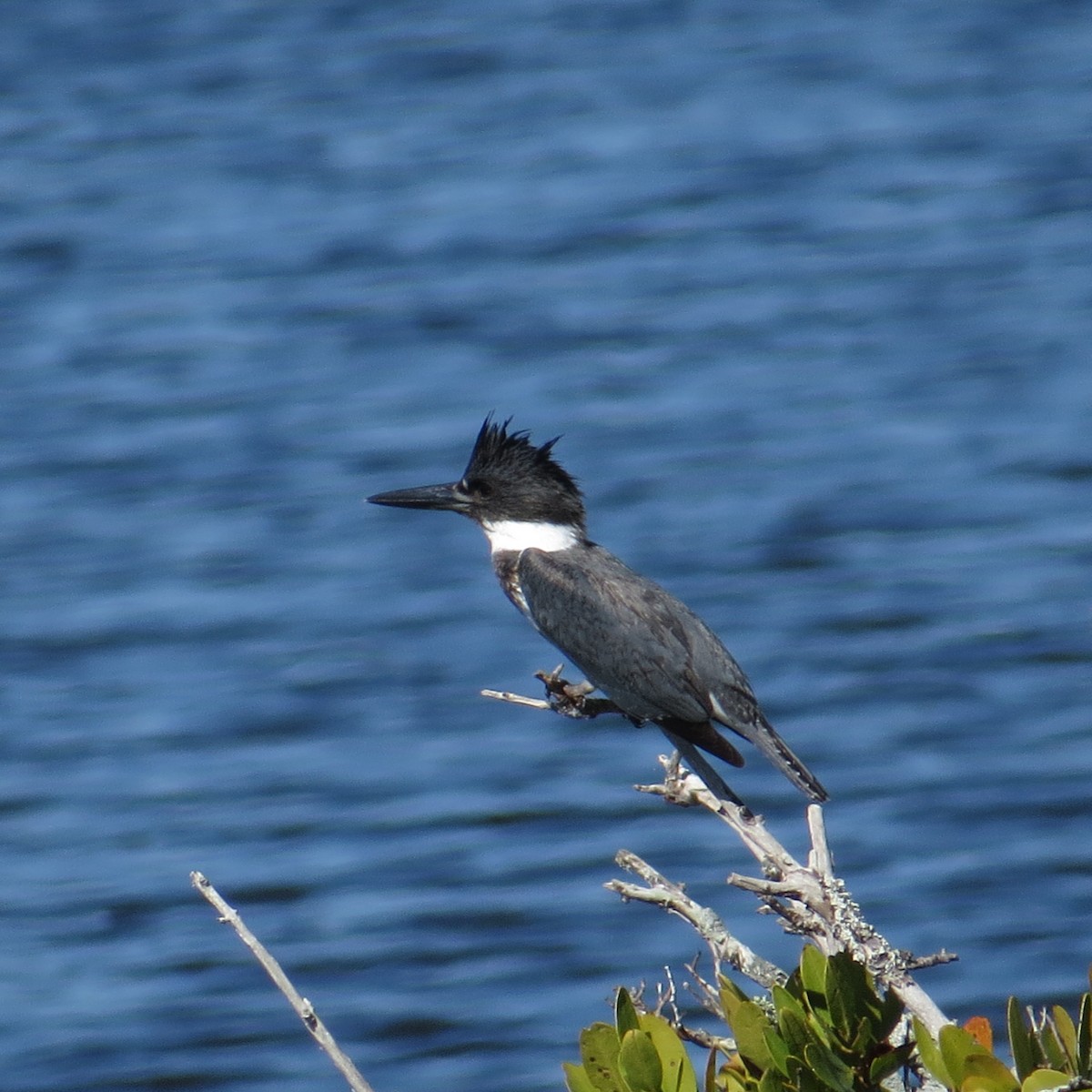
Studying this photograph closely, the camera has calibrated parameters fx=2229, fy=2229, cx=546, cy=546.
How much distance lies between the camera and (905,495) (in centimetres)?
861

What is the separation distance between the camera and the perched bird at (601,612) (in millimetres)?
4410

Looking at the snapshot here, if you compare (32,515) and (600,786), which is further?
(32,515)

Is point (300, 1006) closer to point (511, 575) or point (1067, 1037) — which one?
point (1067, 1037)

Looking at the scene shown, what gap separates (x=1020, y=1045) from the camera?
8.19 ft

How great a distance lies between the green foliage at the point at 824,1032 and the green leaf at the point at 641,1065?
99 millimetres

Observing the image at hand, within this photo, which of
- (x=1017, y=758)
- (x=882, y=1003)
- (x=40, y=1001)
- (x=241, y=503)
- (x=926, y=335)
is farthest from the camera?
(x=926, y=335)

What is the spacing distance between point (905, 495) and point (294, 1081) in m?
3.81

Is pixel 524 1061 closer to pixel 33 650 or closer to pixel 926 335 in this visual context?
pixel 33 650

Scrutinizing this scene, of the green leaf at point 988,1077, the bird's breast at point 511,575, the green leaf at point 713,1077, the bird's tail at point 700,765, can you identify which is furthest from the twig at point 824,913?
the bird's breast at point 511,575

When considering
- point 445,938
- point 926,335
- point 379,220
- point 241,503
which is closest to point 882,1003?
point 445,938

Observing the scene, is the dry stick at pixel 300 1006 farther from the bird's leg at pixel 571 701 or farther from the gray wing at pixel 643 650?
the gray wing at pixel 643 650

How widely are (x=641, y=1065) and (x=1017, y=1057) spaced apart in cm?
42

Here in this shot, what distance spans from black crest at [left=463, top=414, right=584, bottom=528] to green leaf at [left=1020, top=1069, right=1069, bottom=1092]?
2.79m

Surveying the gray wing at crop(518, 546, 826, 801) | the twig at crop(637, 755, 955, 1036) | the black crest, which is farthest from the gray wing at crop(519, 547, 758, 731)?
the twig at crop(637, 755, 955, 1036)
